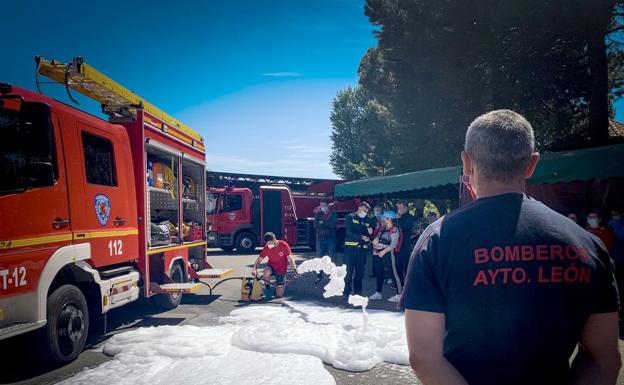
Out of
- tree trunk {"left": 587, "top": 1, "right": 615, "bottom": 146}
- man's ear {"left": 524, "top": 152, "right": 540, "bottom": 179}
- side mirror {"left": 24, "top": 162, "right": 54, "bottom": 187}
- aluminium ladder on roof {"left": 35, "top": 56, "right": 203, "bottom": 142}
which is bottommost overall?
man's ear {"left": 524, "top": 152, "right": 540, "bottom": 179}

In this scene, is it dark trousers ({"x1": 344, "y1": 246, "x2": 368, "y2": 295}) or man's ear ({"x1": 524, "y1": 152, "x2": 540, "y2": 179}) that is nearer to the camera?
man's ear ({"x1": 524, "y1": 152, "x2": 540, "y2": 179})

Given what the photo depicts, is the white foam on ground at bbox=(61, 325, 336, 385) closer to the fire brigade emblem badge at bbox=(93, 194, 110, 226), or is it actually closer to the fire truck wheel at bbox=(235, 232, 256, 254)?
the fire brigade emblem badge at bbox=(93, 194, 110, 226)

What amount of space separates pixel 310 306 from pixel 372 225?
217 cm

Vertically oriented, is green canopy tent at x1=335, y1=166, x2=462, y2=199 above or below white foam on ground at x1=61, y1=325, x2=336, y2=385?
above

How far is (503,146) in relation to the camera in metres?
1.32

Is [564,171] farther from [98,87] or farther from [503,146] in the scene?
[98,87]

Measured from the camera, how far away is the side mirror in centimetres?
359

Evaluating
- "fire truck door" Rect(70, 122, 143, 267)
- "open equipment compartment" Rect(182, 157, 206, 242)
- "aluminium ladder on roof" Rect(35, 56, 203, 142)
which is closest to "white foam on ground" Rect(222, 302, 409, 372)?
"fire truck door" Rect(70, 122, 143, 267)

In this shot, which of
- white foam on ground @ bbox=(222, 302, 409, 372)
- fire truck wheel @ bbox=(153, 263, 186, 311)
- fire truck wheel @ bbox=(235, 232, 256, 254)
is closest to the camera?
white foam on ground @ bbox=(222, 302, 409, 372)

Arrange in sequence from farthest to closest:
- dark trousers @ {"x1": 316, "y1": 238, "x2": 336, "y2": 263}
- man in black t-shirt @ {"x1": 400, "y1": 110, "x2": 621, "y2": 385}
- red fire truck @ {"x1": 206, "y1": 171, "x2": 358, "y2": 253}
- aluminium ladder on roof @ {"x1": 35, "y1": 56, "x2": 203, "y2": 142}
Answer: red fire truck @ {"x1": 206, "y1": 171, "x2": 358, "y2": 253}, dark trousers @ {"x1": 316, "y1": 238, "x2": 336, "y2": 263}, aluminium ladder on roof @ {"x1": 35, "y1": 56, "x2": 203, "y2": 142}, man in black t-shirt @ {"x1": 400, "y1": 110, "x2": 621, "y2": 385}

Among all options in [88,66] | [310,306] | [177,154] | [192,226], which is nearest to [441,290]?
[88,66]

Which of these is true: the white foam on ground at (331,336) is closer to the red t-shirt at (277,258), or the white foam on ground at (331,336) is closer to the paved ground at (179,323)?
the paved ground at (179,323)

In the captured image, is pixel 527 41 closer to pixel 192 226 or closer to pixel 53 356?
pixel 192 226

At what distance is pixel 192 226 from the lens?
8172 millimetres
